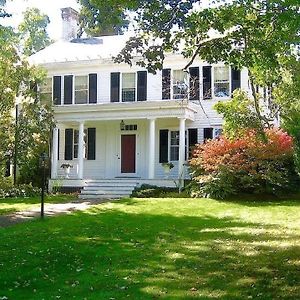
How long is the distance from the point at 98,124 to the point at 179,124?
178 inches

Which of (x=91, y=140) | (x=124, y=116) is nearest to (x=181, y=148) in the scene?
(x=124, y=116)

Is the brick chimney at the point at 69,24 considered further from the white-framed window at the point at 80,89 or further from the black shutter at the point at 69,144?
the black shutter at the point at 69,144

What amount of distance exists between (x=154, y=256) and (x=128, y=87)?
1732 centimetres

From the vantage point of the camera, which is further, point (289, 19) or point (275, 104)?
point (275, 104)

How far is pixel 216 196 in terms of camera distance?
1941 cm

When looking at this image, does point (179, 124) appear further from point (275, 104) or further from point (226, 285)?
point (226, 285)

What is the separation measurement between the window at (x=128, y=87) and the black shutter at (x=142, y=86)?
33cm

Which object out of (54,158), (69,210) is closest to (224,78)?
(54,158)

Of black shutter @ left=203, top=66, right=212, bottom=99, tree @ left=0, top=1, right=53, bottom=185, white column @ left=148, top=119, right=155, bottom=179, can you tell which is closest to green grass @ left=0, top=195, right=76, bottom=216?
tree @ left=0, top=1, right=53, bottom=185

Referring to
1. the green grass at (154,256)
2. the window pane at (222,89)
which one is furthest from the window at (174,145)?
the green grass at (154,256)

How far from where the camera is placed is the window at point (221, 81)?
957 inches

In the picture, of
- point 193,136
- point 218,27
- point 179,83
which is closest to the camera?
point 218,27

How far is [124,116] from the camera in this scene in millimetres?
23734

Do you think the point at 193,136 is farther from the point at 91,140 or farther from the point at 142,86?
the point at 91,140
